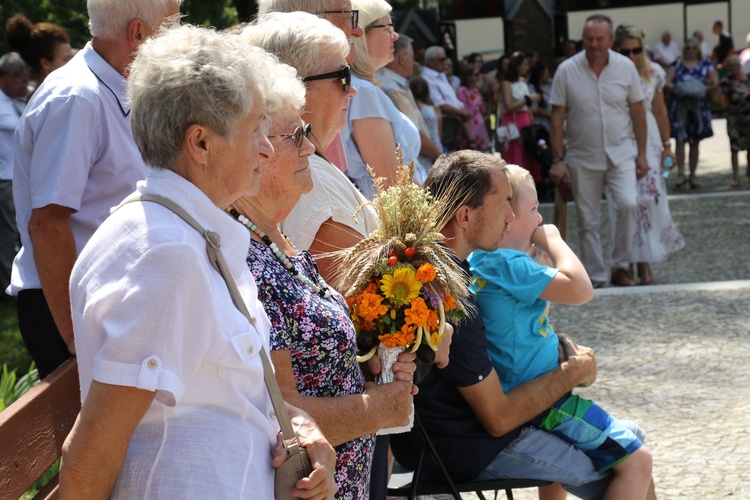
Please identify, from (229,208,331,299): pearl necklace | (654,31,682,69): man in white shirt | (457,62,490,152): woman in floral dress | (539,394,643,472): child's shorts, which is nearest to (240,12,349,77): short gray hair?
(229,208,331,299): pearl necklace

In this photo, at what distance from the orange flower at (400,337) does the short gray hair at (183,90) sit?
94 centimetres

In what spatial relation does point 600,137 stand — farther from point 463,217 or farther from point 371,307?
point 371,307

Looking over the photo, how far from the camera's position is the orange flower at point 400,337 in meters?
2.69

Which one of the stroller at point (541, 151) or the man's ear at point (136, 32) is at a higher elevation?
the man's ear at point (136, 32)

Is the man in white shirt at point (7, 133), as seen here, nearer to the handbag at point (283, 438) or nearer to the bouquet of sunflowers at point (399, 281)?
the bouquet of sunflowers at point (399, 281)

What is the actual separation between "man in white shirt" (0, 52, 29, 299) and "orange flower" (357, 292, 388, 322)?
6.37 meters

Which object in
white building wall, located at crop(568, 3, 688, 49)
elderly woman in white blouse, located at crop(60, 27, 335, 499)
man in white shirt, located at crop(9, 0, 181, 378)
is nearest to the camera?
elderly woman in white blouse, located at crop(60, 27, 335, 499)

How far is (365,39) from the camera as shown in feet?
14.7

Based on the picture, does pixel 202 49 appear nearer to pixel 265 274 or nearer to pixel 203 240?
pixel 203 240

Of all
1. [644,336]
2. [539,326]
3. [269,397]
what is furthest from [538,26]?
[269,397]

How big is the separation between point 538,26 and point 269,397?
24.6 metres

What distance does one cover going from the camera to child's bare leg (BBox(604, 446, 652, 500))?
10.9 feet

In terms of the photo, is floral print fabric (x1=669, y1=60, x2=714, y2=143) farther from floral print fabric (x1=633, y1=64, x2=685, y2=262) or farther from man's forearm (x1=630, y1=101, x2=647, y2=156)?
man's forearm (x1=630, y1=101, x2=647, y2=156)

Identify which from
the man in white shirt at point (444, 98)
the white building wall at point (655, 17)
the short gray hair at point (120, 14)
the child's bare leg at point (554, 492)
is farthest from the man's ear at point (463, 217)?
the white building wall at point (655, 17)
